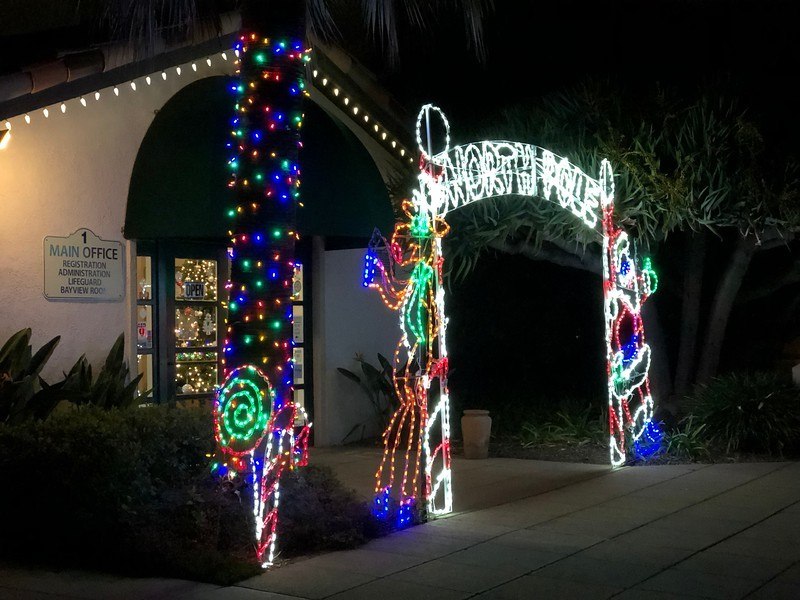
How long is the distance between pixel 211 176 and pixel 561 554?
5.54 m

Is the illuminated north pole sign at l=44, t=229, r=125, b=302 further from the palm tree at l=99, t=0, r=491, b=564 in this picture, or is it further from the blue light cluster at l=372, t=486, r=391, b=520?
the blue light cluster at l=372, t=486, r=391, b=520

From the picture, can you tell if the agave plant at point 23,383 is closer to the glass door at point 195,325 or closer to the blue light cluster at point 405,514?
the glass door at point 195,325

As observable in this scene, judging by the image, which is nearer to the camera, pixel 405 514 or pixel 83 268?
pixel 405 514

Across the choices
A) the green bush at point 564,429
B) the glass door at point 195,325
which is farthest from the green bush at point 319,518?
the green bush at point 564,429

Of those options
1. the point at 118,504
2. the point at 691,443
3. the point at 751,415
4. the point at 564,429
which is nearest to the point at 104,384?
the point at 118,504

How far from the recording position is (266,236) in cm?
804

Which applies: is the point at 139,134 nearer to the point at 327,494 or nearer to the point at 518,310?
the point at 327,494

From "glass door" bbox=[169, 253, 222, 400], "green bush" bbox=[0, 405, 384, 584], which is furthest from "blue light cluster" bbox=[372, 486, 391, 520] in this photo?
"glass door" bbox=[169, 253, 222, 400]

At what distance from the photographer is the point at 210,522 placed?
739 centimetres

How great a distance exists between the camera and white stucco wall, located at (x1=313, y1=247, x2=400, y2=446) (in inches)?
551

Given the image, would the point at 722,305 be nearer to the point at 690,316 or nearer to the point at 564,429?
the point at 690,316

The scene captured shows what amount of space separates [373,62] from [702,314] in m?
7.23

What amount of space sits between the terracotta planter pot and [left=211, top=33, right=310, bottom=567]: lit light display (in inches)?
189

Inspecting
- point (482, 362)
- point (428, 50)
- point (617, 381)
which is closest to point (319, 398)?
point (617, 381)
